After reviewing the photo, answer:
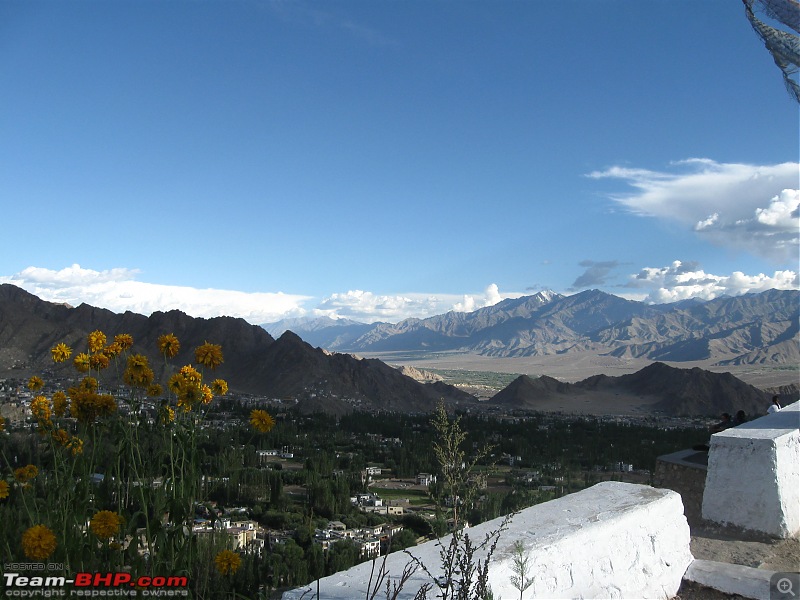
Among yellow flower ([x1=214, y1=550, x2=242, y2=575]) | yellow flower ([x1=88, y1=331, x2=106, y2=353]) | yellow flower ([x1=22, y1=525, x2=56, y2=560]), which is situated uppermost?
yellow flower ([x1=88, y1=331, x2=106, y2=353])

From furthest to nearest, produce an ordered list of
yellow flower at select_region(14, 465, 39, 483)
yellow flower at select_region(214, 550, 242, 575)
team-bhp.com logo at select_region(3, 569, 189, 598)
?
yellow flower at select_region(14, 465, 39, 483), yellow flower at select_region(214, 550, 242, 575), team-bhp.com logo at select_region(3, 569, 189, 598)

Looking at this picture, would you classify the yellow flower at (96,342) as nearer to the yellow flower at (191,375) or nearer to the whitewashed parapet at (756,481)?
the yellow flower at (191,375)

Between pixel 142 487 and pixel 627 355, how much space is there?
20373 centimetres

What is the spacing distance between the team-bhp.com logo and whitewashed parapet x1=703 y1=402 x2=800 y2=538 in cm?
570

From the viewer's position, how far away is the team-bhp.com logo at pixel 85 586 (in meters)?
2.40

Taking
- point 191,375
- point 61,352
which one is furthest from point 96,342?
point 191,375

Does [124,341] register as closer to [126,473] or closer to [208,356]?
[208,356]

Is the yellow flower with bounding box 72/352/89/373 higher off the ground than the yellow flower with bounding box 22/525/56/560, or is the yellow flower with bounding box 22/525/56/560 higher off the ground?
the yellow flower with bounding box 72/352/89/373

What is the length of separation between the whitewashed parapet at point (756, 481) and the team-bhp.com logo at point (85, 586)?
570 cm

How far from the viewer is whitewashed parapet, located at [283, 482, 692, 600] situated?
10.6ft

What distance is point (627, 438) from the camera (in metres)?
34.0

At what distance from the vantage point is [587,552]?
380cm

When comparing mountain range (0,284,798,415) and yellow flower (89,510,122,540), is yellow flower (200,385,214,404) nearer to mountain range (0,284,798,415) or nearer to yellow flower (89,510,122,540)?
yellow flower (89,510,122,540)

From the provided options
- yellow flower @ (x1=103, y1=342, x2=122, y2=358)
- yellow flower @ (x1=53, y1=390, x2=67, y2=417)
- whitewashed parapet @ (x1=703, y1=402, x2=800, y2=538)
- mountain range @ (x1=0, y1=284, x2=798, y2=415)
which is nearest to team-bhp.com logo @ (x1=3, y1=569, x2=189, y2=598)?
yellow flower @ (x1=53, y1=390, x2=67, y2=417)
